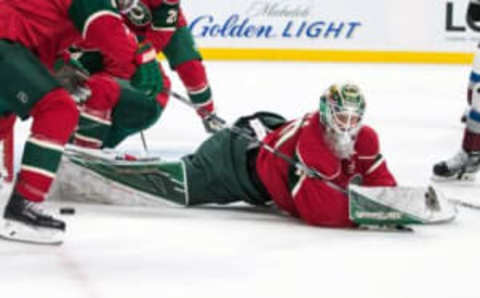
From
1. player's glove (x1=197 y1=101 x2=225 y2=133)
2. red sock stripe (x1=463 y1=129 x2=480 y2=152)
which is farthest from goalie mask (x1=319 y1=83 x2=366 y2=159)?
red sock stripe (x1=463 y1=129 x2=480 y2=152)

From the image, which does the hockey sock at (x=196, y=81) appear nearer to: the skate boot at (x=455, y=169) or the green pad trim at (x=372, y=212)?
the skate boot at (x=455, y=169)

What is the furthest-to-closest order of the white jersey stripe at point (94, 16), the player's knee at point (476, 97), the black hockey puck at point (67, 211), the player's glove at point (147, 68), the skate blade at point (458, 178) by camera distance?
the player's knee at point (476, 97) → the skate blade at point (458, 178) → the black hockey puck at point (67, 211) → the player's glove at point (147, 68) → the white jersey stripe at point (94, 16)

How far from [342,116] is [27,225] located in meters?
0.96

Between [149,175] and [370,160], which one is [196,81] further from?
[370,160]

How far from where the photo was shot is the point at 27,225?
3.33 metres

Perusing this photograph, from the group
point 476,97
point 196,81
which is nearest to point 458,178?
point 476,97

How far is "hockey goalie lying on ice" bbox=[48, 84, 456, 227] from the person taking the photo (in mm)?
3629

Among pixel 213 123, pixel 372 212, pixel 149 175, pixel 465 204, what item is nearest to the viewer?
pixel 372 212

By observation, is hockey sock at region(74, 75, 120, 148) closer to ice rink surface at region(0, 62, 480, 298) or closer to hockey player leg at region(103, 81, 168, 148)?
hockey player leg at region(103, 81, 168, 148)

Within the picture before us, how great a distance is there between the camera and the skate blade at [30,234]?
3.33m

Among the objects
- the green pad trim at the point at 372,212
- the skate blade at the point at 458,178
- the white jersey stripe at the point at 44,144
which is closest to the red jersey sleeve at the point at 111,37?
the white jersey stripe at the point at 44,144

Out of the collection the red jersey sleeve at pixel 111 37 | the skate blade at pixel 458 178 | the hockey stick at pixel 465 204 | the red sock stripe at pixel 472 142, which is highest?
the red jersey sleeve at pixel 111 37

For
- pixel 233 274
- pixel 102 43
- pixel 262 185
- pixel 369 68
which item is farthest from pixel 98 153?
pixel 369 68

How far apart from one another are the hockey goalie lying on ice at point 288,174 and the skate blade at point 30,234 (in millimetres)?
646
